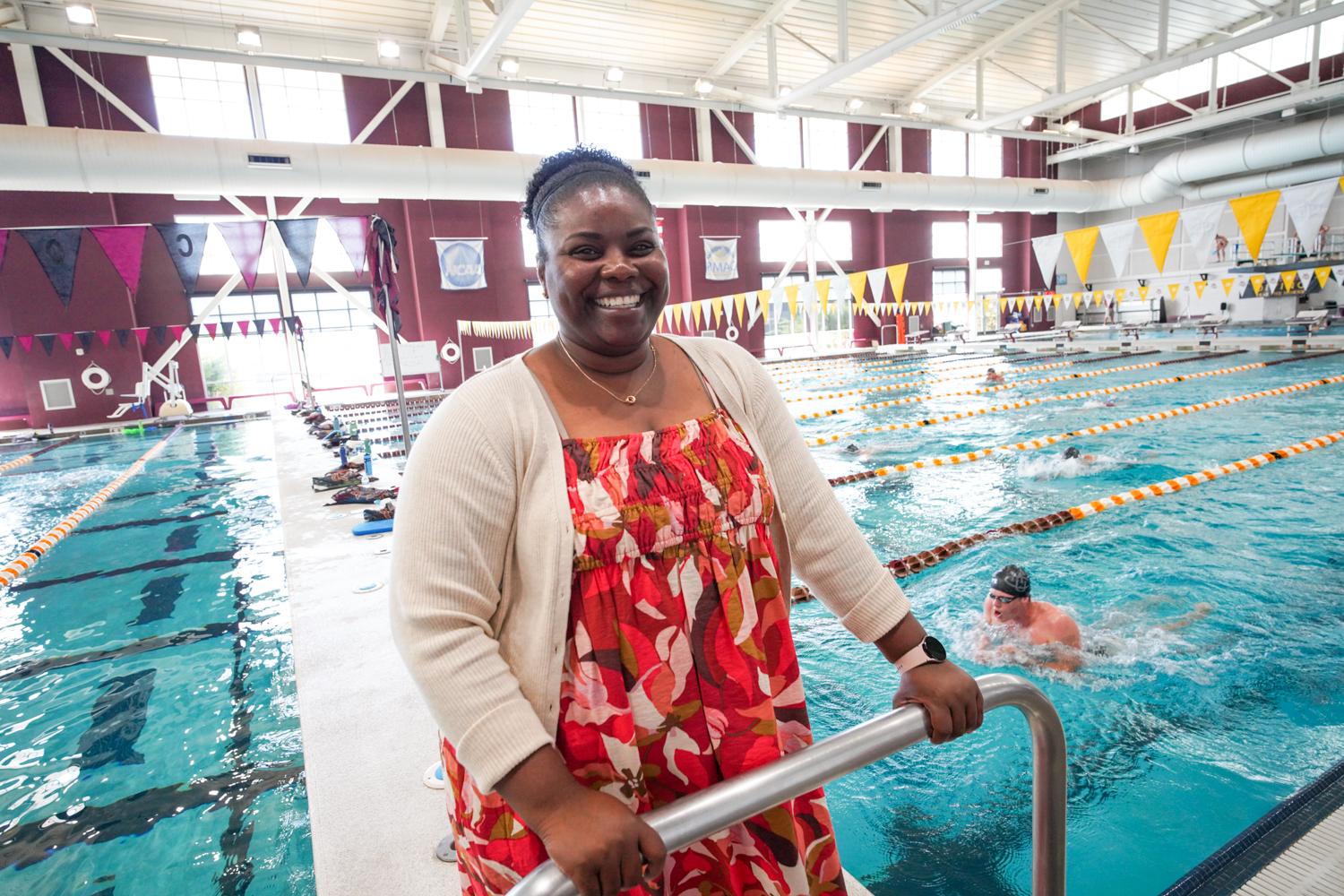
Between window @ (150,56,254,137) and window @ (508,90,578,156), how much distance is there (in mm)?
5640

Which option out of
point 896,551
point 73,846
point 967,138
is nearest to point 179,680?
point 73,846

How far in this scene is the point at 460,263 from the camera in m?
17.4

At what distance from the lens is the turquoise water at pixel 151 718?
7.47ft

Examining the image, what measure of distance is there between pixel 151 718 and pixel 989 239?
89.4 feet

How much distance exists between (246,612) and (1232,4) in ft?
72.1

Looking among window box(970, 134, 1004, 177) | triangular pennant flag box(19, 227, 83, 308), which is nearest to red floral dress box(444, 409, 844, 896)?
triangular pennant flag box(19, 227, 83, 308)

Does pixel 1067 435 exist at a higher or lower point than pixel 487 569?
lower

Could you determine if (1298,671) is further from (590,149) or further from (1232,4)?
(1232,4)

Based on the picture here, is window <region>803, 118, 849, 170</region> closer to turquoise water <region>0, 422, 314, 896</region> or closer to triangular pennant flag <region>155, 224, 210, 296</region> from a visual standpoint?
triangular pennant flag <region>155, 224, 210, 296</region>

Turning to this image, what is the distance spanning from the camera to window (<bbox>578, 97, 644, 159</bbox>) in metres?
17.8

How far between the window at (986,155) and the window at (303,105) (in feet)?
62.5

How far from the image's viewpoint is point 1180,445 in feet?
24.0

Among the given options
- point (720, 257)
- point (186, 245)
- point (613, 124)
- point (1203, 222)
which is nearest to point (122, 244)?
point (186, 245)

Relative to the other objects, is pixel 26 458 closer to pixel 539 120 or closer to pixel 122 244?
pixel 122 244
